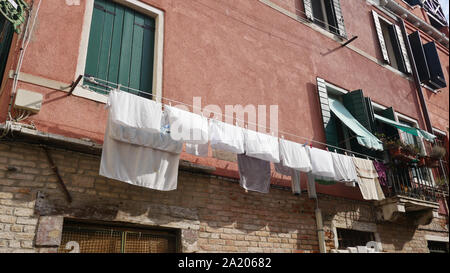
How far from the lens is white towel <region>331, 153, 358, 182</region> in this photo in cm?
598

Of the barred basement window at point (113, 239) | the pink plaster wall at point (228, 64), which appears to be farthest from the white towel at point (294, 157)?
the barred basement window at point (113, 239)

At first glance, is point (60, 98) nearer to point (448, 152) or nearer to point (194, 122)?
point (194, 122)

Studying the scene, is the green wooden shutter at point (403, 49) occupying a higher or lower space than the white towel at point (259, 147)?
higher

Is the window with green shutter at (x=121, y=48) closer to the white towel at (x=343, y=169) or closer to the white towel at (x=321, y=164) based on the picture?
the white towel at (x=321, y=164)

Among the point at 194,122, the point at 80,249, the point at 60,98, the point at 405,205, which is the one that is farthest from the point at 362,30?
the point at 80,249

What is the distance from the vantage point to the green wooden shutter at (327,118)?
7379 millimetres

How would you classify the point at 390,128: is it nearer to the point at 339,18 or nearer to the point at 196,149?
the point at 339,18

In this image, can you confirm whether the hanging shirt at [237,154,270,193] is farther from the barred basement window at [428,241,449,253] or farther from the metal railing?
the barred basement window at [428,241,449,253]

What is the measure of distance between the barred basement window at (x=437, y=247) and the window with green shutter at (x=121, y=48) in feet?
22.9

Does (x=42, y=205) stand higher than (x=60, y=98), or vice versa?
(x=60, y=98)

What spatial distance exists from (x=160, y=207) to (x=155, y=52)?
2347 mm

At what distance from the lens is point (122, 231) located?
4625mm
